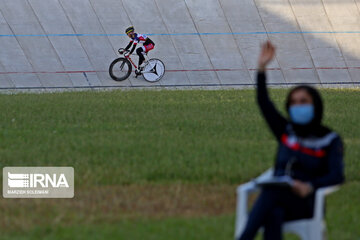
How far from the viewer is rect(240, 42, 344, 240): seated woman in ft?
17.9

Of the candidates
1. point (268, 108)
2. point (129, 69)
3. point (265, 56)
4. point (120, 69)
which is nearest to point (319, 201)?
point (268, 108)

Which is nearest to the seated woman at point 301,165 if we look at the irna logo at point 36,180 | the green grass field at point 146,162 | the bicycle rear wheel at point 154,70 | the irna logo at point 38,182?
the green grass field at point 146,162

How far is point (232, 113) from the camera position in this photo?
1828cm

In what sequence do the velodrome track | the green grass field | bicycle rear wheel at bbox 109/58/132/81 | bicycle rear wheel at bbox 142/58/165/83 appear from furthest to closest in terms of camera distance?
the velodrome track → bicycle rear wheel at bbox 142/58/165/83 → bicycle rear wheel at bbox 109/58/132/81 → the green grass field

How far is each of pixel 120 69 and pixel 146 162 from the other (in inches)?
902

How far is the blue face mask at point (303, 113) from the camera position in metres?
5.51

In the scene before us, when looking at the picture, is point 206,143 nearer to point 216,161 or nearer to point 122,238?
point 216,161

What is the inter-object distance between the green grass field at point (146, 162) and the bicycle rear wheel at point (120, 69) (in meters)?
11.7

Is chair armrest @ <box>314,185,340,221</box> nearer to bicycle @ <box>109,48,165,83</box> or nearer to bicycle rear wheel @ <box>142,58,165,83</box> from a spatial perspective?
bicycle @ <box>109,48,165,83</box>

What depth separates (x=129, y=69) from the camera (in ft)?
107

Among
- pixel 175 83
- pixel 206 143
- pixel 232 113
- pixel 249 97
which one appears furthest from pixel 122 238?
pixel 175 83

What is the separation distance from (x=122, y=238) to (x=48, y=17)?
33.4 metres

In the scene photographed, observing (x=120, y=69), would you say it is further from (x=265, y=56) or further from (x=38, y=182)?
(x=265, y=56)

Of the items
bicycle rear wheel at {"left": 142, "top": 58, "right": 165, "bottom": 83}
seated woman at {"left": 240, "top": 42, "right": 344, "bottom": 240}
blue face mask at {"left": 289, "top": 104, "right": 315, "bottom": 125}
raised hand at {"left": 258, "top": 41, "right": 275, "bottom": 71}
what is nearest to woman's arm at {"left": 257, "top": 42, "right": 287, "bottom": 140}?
raised hand at {"left": 258, "top": 41, "right": 275, "bottom": 71}
